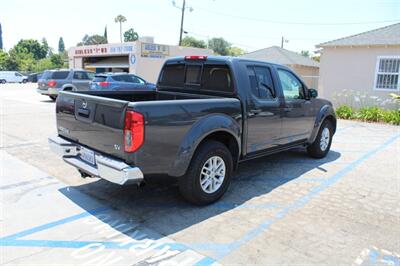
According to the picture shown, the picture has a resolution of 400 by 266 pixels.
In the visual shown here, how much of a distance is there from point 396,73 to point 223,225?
545 inches

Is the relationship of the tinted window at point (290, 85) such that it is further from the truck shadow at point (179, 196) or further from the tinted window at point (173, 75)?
the tinted window at point (173, 75)

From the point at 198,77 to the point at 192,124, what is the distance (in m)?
1.57

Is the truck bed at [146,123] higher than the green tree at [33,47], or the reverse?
the green tree at [33,47]

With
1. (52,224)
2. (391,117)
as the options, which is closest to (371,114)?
(391,117)

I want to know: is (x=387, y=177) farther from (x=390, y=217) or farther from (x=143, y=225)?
(x=143, y=225)

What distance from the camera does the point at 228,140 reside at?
16.1ft

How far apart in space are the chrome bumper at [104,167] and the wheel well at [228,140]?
51.4 inches

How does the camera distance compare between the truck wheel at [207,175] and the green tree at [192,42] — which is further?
the green tree at [192,42]

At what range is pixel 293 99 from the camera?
6.13 meters

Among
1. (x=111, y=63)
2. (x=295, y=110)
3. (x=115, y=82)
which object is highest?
(x=111, y=63)

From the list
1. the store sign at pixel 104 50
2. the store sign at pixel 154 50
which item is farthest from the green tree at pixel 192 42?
the store sign at pixel 154 50

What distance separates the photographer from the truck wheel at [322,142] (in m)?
7.12

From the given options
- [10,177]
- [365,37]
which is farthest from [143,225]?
[365,37]

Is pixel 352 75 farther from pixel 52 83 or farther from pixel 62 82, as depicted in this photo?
pixel 52 83
